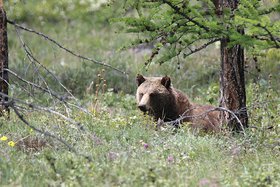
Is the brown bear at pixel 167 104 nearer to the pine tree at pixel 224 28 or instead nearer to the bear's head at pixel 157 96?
the bear's head at pixel 157 96

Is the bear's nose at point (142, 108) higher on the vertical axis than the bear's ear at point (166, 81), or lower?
lower

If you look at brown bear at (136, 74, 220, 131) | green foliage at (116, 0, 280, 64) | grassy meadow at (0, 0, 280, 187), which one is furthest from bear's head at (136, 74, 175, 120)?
green foliage at (116, 0, 280, 64)

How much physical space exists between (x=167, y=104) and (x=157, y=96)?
0.20 metres

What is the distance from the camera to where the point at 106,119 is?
7.88 meters

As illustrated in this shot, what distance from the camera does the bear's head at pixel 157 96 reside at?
27.8ft

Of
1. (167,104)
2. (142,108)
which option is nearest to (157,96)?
(167,104)

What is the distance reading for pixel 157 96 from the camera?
852 cm

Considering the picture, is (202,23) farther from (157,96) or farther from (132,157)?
(157,96)

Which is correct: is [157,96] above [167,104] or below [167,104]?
above

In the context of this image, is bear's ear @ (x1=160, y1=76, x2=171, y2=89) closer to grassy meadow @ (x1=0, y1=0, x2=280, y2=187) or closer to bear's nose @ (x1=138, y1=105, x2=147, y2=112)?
bear's nose @ (x1=138, y1=105, x2=147, y2=112)

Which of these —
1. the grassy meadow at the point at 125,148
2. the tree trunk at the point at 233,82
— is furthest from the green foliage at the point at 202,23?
the tree trunk at the point at 233,82

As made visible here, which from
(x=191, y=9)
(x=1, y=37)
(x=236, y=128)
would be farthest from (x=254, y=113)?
(x=1, y=37)

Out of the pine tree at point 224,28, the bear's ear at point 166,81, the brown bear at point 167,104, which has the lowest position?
the brown bear at point 167,104

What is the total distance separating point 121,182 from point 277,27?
211cm
